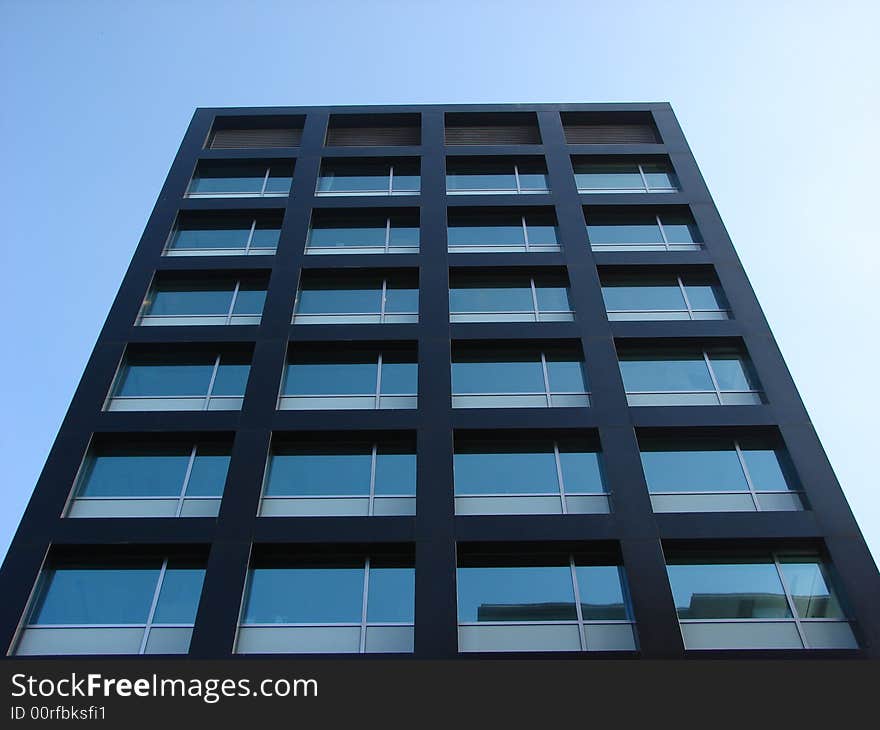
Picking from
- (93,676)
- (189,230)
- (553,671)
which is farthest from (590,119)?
(93,676)

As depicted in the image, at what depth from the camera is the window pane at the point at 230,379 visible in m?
19.9

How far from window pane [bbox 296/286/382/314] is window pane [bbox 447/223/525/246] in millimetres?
3353

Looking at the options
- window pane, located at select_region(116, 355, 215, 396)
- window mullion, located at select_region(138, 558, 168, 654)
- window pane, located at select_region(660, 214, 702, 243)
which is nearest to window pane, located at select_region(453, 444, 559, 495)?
window mullion, located at select_region(138, 558, 168, 654)

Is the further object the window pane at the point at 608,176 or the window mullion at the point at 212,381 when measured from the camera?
the window pane at the point at 608,176

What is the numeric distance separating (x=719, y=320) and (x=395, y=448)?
30.8 ft

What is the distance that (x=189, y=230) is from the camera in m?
25.3

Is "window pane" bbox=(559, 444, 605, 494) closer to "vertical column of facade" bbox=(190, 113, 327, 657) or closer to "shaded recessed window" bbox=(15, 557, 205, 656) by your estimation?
"vertical column of facade" bbox=(190, 113, 327, 657)

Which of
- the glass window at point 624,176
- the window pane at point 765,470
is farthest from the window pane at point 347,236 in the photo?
the window pane at point 765,470

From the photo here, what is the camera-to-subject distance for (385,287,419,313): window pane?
22328 millimetres

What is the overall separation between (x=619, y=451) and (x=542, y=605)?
13.0 ft

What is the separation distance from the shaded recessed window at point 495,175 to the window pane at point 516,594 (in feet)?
47.4

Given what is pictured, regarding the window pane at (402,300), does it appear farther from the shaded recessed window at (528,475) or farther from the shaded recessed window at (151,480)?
the shaded recessed window at (151,480)

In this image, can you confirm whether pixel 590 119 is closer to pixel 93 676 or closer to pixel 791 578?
pixel 791 578

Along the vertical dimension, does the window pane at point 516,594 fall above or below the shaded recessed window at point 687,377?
below
